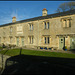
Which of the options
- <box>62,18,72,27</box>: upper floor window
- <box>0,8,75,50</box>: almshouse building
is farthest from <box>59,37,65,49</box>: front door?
<box>62,18,72,27</box>: upper floor window

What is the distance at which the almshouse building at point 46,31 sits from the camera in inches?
579

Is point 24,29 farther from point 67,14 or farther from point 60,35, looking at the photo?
point 67,14

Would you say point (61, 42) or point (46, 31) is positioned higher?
point (46, 31)

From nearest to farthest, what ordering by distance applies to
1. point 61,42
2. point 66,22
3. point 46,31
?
point 66,22
point 61,42
point 46,31

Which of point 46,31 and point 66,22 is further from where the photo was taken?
point 46,31

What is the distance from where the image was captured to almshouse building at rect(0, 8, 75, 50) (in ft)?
48.3

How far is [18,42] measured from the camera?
23.1 metres

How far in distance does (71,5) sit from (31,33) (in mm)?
19435

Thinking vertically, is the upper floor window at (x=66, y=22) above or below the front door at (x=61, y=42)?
above

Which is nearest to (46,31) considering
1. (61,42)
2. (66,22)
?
(61,42)

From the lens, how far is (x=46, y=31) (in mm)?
17484

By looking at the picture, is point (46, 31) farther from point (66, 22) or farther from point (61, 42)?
point (66, 22)

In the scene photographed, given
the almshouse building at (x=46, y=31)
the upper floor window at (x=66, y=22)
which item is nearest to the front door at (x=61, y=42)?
the almshouse building at (x=46, y=31)

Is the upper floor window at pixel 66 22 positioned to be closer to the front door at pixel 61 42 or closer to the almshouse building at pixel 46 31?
the almshouse building at pixel 46 31
